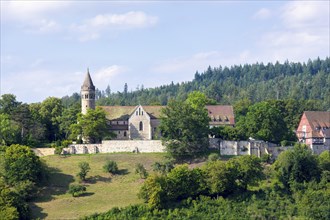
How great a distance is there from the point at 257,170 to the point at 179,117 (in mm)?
13910

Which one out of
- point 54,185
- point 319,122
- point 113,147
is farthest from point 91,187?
point 319,122

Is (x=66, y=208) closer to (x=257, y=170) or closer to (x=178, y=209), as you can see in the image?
(x=178, y=209)

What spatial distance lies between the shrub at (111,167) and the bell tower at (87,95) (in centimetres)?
1450

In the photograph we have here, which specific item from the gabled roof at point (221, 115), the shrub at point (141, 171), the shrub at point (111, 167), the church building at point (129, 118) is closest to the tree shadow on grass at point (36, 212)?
the shrub at point (111, 167)

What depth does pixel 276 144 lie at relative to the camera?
260ft

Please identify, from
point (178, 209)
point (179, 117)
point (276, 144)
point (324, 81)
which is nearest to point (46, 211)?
point (178, 209)

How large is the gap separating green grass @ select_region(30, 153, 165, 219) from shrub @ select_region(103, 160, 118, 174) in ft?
2.05

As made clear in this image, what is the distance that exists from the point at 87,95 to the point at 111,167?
17.1 m

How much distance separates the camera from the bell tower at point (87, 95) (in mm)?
87250

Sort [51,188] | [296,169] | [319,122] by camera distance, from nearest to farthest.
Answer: [296,169], [51,188], [319,122]

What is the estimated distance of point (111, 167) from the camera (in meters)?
74.0

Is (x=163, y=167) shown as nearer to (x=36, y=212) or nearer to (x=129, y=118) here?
(x=36, y=212)

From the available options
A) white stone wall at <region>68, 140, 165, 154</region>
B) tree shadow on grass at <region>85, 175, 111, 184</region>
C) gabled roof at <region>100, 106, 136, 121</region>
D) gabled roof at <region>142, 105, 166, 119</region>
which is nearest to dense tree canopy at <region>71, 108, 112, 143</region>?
white stone wall at <region>68, 140, 165, 154</region>

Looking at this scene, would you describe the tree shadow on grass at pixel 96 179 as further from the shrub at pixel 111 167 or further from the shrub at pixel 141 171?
the shrub at pixel 141 171
